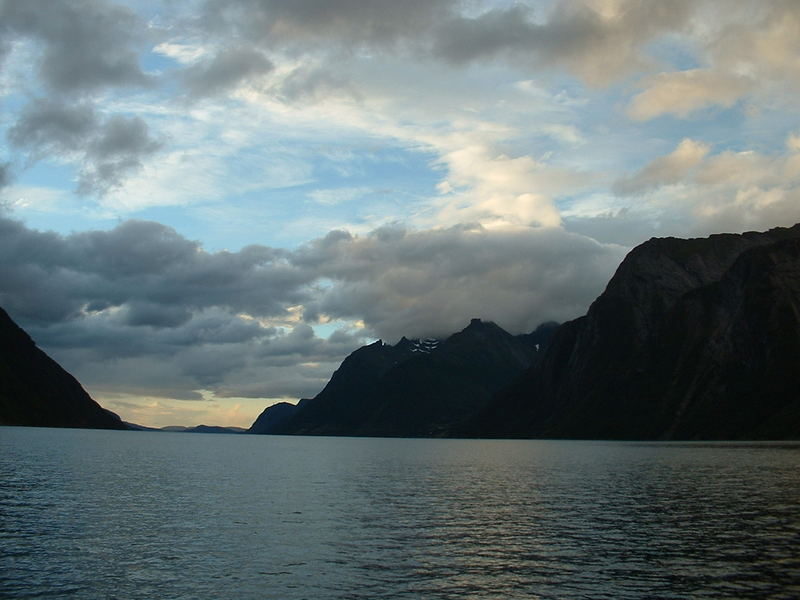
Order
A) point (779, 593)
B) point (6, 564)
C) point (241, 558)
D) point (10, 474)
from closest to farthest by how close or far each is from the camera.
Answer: point (779, 593), point (6, 564), point (241, 558), point (10, 474)

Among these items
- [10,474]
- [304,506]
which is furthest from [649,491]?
[10,474]

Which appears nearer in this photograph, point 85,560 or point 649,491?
point 85,560

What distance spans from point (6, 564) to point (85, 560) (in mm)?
4249

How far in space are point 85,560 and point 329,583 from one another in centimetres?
1633

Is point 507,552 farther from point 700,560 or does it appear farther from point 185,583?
point 185,583

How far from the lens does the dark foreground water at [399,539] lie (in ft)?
125

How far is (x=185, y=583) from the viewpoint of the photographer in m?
38.7

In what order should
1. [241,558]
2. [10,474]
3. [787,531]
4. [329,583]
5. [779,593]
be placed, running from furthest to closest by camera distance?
[10,474], [787,531], [241,558], [329,583], [779,593]

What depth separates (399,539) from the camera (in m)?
53.0

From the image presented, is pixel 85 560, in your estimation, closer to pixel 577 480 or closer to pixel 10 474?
Result: pixel 10 474

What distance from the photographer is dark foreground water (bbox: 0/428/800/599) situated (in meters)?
38.0

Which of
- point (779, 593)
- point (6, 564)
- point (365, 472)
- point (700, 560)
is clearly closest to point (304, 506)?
point (6, 564)

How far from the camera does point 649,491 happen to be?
8512 cm

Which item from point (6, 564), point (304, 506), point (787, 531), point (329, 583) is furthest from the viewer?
point (304, 506)
